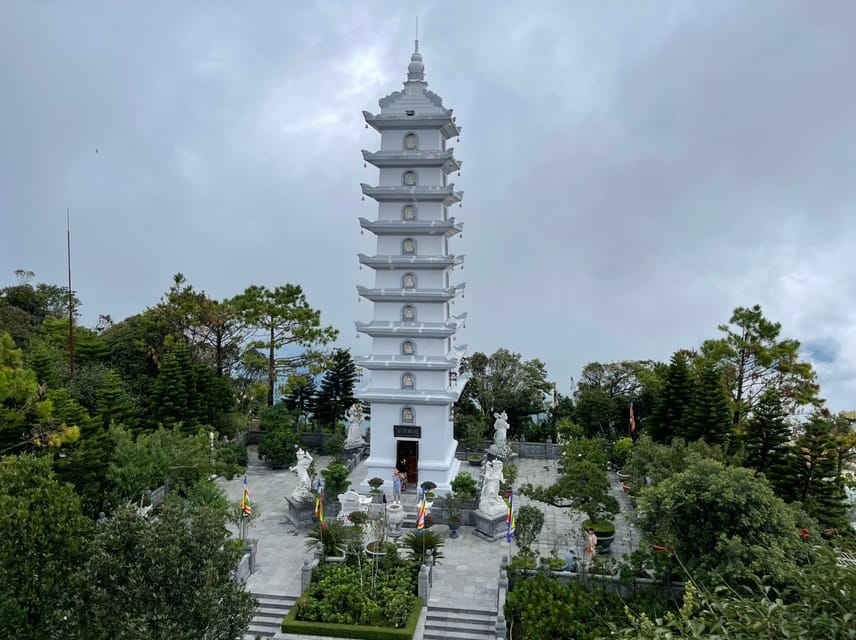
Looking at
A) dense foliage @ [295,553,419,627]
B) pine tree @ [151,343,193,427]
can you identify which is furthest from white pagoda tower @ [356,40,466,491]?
pine tree @ [151,343,193,427]

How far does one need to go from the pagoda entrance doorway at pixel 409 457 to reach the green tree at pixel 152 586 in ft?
38.8

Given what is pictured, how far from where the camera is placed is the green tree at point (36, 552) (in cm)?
1047

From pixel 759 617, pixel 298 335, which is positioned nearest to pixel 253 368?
pixel 298 335

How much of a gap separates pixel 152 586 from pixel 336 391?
2040cm

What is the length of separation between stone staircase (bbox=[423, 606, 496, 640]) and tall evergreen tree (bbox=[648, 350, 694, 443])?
12.3m

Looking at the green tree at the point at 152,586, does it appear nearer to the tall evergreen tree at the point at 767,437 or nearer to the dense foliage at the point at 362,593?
the dense foliage at the point at 362,593

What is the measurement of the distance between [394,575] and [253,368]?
17.6 m

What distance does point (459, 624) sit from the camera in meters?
14.5

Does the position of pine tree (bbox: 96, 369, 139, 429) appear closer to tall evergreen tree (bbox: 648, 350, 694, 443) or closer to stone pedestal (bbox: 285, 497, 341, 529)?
stone pedestal (bbox: 285, 497, 341, 529)

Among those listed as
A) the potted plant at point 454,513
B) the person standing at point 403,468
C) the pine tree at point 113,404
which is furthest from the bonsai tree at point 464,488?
the pine tree at point 113,404

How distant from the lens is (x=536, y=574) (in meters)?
15.2

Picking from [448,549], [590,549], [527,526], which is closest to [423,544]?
[448,549]

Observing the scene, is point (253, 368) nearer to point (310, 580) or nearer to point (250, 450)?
point (250, 450)

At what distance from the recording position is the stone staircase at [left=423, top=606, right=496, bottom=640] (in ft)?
46.5
